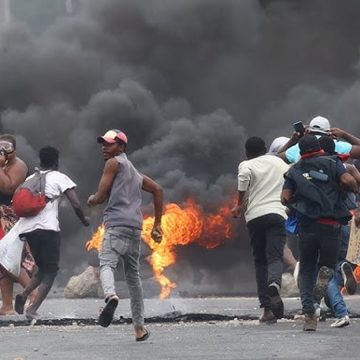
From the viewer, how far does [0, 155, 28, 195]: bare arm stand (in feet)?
29.6

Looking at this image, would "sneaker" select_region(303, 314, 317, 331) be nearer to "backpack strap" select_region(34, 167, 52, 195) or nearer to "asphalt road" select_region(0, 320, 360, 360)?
"asphalt road" select_region(0, 320, 360, 360)

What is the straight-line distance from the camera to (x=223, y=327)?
7.62 meters

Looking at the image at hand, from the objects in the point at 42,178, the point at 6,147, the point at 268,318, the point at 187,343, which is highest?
the point at 6,147

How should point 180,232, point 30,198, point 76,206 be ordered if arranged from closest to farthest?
point 76,206 → point 30,198 → point 180,232

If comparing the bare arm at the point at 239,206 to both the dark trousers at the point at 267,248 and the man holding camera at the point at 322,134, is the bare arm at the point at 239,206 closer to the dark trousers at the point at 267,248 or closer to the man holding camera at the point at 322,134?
the dark trousers at the point at 267,248

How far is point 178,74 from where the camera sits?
859 inches

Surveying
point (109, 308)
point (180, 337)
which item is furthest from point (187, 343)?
point (109, 308)

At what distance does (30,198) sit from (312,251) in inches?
102

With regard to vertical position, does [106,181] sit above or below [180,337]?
above

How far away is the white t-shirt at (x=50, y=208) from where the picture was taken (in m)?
8.45

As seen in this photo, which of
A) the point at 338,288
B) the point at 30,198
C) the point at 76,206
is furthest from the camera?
the point at 30,198

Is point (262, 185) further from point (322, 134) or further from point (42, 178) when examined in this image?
Result: point (42, 178)

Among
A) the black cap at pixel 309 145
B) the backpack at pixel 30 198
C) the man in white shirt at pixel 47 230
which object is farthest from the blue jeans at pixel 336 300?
the backpack at pixel 30 198

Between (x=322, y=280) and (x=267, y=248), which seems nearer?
(x=322, y=280)
